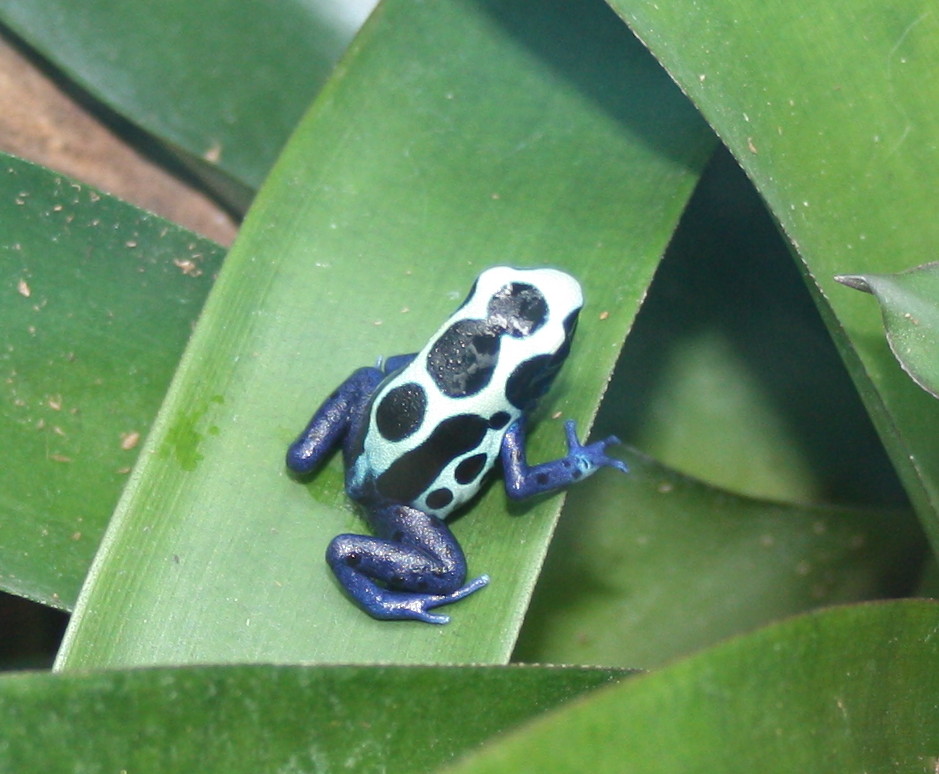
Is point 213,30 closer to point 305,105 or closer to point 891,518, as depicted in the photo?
point 305,105

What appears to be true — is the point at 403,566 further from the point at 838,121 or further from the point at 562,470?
the point at 838,121

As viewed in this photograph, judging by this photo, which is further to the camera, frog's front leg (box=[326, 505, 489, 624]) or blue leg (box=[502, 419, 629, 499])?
blue leg (box=[502, 419, 629, 499])

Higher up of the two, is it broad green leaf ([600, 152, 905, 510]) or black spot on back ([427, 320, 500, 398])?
broad green leaf ([600, 152, 905, 510])

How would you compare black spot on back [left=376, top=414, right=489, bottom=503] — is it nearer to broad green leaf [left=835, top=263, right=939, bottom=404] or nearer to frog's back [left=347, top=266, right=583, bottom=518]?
frog's back [left=347, top=266, right=583, bottom=518]

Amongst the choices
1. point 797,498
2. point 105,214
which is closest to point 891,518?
point 797,498

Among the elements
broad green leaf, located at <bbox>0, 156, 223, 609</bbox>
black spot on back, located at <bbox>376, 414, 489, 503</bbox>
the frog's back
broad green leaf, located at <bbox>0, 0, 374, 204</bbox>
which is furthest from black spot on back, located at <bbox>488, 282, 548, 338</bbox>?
broad green leaf, located at <bbox>0, 0, 374, 204</bbox>

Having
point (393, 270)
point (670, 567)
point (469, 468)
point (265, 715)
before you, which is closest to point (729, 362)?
point (670, 567)

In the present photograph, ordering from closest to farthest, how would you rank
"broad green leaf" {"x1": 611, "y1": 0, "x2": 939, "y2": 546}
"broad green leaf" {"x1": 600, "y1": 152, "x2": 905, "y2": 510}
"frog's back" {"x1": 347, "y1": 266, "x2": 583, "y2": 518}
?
1. "broad green leaf" {"x1": 611, "y1": 0, "x2": 939, "y2": 546}
2. "frog's back" {"x1": 347, "y1": 266, "x2": 583, "y2": 518}
3. "broad green leaf" {"x1": 600, "y1": 152, "x2": 905, "y2": 510}

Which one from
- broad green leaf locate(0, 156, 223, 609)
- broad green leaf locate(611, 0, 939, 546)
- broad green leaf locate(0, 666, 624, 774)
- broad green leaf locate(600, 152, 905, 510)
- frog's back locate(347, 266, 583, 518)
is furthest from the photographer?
broad green leaf locate(600, 152, 905, 510)
